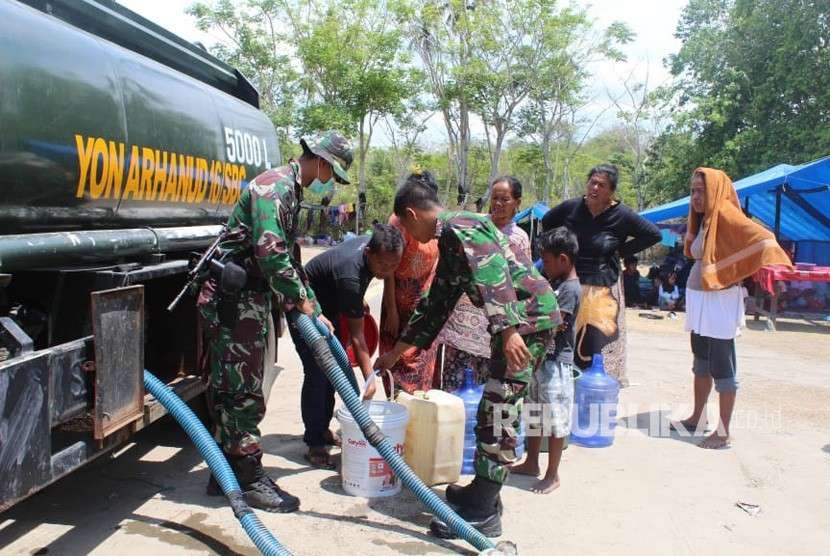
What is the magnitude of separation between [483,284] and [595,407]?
1.94 metres

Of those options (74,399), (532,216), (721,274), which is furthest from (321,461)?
(532,216)

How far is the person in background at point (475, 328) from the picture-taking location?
13.6 feet

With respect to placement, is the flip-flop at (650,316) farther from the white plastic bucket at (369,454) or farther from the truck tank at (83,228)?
the truck tank at (83,228)

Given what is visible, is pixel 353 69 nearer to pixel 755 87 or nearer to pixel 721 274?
pixel 755 87

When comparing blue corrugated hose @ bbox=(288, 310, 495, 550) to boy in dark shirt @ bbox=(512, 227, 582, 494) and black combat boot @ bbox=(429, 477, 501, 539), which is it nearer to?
black combat boot @ bbox=(429, 477, 501, 539)

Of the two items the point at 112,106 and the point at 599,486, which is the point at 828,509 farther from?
the point at 112,106

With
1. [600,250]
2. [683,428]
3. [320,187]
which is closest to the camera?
[320,187]

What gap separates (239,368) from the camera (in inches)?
129

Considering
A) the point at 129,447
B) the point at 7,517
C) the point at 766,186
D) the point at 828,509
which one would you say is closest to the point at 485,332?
the point at 828,509

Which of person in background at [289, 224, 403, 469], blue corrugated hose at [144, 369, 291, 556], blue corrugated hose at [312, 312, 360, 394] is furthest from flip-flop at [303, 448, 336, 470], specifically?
blue corrugated hose at [144, 369, 291, 556]

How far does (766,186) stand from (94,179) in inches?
441

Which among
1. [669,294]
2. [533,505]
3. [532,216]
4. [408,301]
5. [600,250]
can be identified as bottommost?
[533,505]

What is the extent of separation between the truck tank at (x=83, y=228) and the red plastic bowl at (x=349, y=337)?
2.83ft

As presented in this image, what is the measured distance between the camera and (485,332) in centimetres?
415
